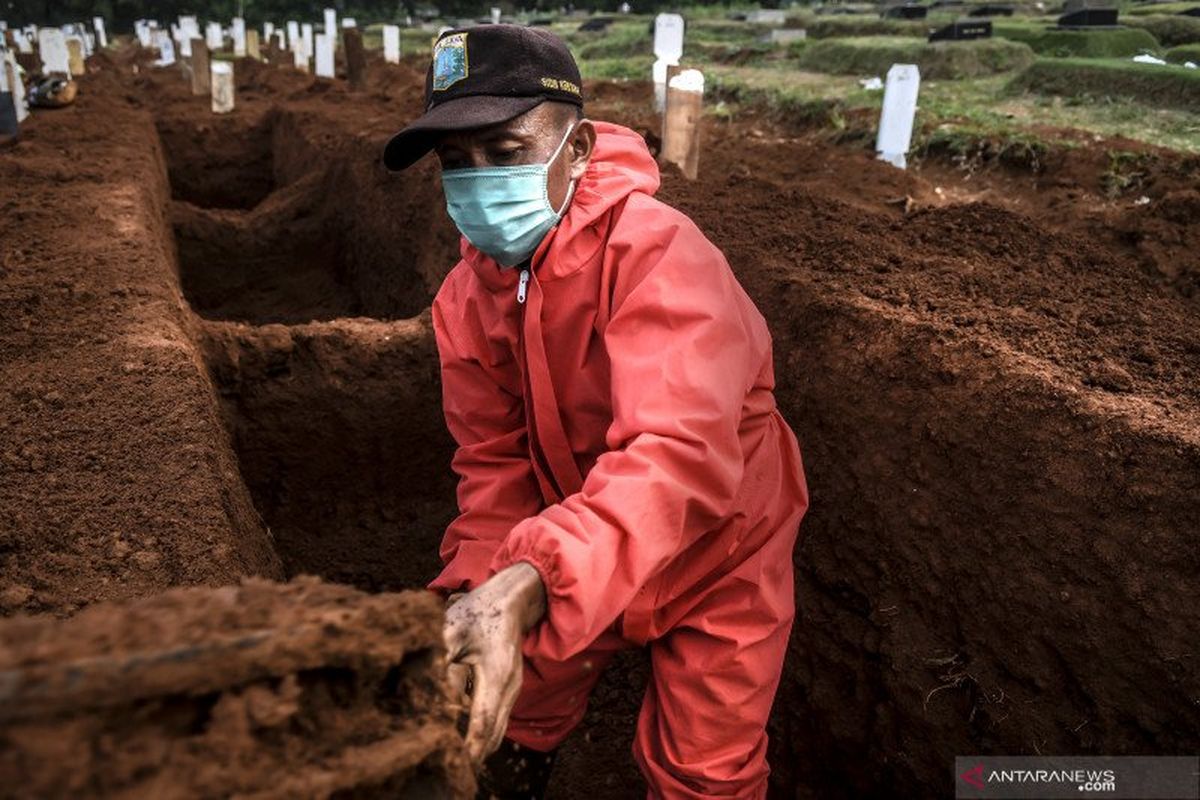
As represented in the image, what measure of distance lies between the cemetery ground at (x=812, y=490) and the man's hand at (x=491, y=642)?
0.16m

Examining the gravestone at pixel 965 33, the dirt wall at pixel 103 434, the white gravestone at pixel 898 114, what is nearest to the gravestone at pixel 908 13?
the gravestone at pixel 965 33

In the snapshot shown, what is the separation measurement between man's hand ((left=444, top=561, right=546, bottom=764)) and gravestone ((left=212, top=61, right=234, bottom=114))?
1133cm

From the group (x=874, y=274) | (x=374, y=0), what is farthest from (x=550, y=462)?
(x=374, y=0)

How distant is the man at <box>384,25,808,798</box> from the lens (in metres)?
1.48

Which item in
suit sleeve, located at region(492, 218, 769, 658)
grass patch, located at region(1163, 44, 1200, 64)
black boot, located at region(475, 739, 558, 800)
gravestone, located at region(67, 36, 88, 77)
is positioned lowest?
black boot, located at region(475, 739, 558, 800)

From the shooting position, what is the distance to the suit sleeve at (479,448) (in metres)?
2.26

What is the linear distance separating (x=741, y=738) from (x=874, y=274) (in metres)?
1.91

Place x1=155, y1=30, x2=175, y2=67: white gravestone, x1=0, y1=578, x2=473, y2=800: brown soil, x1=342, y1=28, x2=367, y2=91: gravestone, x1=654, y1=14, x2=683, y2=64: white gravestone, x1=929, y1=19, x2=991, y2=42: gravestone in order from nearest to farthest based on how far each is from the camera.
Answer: x1=0, y1=578, x2=473, y2=800: brown soil, x1=654, y1=14, x2=683, y2=64: white gravestone, x1=929, y1=19, x2=991, y2=42: gravestone, x1=342, y1=28, x2=367, y2=91: gravestone, x1=155, y1=30, x2=175, y2=67: white gravestone

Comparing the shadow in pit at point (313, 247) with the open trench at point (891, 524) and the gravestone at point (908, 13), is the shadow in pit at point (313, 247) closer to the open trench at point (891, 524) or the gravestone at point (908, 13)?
the open trench at point (891, 524)

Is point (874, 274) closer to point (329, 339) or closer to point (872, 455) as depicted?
point (872, 455)

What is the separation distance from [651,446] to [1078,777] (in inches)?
64.0

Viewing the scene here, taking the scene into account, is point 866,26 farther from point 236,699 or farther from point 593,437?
point 236,699

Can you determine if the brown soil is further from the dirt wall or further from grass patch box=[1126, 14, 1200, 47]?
grass patch box=[1126, 14, 1200, 47]

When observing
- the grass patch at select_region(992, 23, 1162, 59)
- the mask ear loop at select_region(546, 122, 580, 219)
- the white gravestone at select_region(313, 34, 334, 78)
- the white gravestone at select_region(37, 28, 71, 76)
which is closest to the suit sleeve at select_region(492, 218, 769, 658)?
the mask ear loop at select_region(546, 122, 580, 219)
